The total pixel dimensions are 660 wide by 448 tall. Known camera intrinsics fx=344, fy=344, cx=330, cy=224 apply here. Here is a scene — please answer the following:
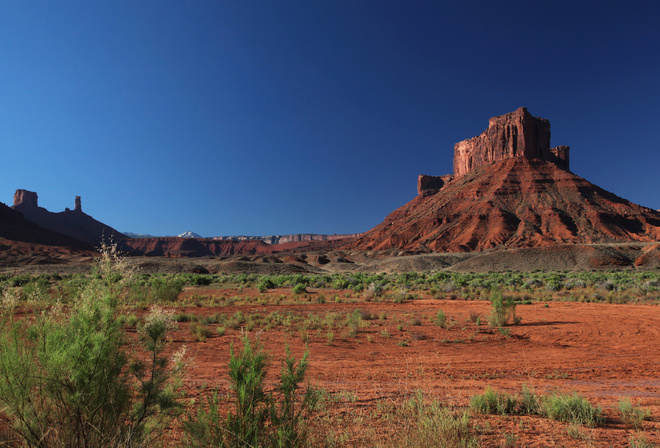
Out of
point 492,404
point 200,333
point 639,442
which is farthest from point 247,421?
point 200,333

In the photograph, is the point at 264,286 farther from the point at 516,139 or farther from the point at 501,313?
the point at 516,139

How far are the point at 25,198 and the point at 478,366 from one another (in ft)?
559

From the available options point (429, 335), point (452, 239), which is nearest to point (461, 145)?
point (452, 239)

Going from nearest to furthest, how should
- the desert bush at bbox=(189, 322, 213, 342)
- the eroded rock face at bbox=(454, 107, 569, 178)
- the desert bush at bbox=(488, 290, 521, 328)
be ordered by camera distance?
the desert bush at bbox=(189, 322, 213, 342) < the desert bush at bbox=(488, 290, 521, 328) < the eroded rock face at bbox=(454, 107, 569, 178)

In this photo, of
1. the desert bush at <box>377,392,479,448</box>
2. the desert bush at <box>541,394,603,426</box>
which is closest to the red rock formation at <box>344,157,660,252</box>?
the desert bush at <box>541,394,603,426</box>

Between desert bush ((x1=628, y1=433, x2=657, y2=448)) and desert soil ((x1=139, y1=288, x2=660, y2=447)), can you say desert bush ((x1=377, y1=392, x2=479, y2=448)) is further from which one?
desert bush ((x1=628, y1=433, x2=657, y2=448))

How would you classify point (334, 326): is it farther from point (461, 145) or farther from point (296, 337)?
point (461, 145)

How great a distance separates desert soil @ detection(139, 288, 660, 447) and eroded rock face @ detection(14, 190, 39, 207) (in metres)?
160

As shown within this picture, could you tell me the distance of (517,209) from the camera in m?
79.0

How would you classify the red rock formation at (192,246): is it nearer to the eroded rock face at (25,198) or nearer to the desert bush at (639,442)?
the eroded rock face at (25,198)

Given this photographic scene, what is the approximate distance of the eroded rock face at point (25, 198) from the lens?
128625 millimetres

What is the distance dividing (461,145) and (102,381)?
13692 centimetres

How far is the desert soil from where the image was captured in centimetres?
433

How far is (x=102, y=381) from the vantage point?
3271 mm
